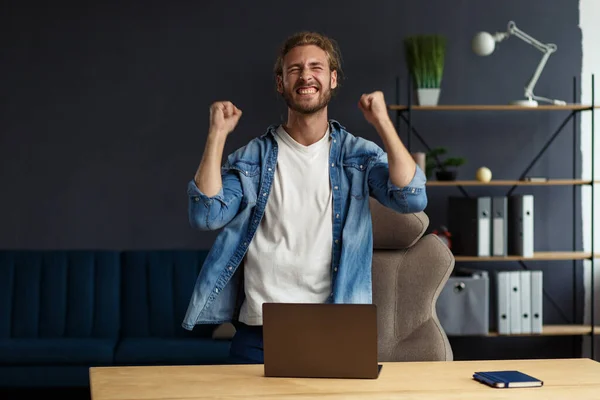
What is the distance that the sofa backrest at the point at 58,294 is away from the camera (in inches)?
177

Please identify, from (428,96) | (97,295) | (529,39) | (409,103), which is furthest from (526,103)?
(97,295)

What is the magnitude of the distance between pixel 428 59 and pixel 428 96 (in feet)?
0.66

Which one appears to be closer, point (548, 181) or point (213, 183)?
point (213, 183)

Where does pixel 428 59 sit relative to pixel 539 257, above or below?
above

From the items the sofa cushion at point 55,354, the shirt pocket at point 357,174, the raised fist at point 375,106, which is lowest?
the sofa cushion at point 55,354

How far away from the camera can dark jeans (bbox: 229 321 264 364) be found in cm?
221

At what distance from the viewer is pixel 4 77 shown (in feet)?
15.7

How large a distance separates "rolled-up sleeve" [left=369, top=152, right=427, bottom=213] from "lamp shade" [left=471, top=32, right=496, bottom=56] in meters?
2.48

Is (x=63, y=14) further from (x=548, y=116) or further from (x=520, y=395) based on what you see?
(x=520, y=395)

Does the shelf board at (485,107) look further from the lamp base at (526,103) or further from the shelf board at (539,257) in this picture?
the shelf board at (539,257)

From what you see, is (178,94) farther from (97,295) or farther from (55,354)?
(55,354)

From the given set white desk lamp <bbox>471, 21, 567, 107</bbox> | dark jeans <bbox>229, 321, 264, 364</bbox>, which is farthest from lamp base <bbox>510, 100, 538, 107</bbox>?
dark jeans <bbox>229, 321, 264, 364</bbox>

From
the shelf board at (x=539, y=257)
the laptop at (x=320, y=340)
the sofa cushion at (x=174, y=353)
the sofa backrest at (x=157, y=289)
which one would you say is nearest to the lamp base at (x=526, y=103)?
the shelf board at (x=539, y=257)

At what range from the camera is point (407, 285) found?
8.19ft
